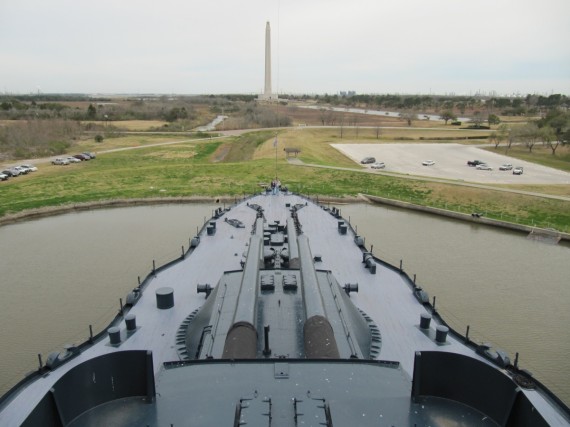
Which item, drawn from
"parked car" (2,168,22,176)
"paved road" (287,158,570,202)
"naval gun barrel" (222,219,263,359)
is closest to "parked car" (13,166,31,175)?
"parked car" (2,168,22,176)

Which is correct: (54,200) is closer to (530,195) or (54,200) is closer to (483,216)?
(483,216)

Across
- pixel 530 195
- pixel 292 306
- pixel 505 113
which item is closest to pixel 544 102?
pixel 505 113

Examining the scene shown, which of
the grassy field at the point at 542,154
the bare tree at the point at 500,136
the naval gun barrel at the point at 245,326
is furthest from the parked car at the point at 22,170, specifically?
the bare tree at the point at 500,136

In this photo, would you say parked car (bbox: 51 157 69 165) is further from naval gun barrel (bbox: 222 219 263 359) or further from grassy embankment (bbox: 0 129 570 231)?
naval gun barrel (bbox: 222 219 263 359)

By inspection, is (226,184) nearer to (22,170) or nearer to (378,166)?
(378,166)

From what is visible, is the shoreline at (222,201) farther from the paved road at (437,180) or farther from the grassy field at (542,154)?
the grassy field at (542,154)
